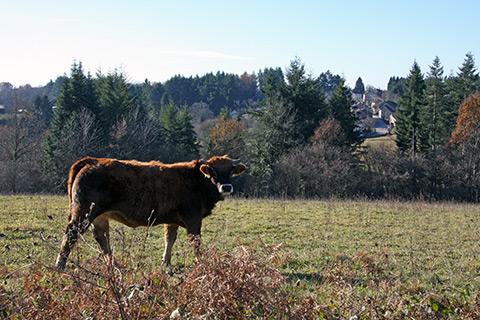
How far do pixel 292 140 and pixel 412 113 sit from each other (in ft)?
59.7

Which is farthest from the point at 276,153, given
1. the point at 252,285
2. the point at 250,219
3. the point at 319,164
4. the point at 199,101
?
the point at 199,101

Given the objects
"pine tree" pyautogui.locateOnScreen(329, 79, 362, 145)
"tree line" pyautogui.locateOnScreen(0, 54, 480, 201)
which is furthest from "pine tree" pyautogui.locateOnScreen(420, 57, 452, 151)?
"pine tree" pyautogui.locateOnScreen(329, 79, 362, 145)

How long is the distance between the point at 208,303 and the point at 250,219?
9.89 meters

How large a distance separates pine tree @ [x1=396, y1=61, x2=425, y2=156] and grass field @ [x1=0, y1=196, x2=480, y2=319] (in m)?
35.9

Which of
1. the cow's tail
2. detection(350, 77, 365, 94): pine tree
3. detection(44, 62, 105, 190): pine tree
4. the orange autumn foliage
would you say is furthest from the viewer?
detection(350, 77, 365, 94): pine tree

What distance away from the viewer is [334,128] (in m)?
45.0

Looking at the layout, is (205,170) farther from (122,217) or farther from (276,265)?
(276,265)

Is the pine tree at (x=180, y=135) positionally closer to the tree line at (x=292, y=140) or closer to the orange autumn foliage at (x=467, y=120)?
the tree line at (x=292, y=140)

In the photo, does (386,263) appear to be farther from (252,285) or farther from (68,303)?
(68,303)

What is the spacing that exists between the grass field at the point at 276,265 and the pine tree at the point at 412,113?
35.9 metres

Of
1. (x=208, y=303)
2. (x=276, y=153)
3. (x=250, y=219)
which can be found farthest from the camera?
(x=276, y=153)

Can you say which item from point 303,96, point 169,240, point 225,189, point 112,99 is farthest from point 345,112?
point 169,240

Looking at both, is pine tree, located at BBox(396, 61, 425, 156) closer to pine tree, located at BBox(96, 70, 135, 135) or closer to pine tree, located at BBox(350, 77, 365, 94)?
pine tree, located at BBox(96, 70, 135, 135)

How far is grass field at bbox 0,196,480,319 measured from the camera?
4082 mm
